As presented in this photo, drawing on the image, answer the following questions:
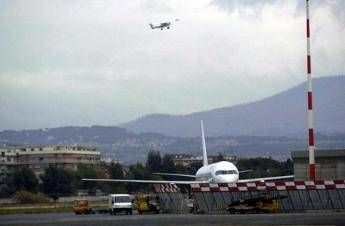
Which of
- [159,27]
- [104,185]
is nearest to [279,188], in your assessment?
→ [159,27]

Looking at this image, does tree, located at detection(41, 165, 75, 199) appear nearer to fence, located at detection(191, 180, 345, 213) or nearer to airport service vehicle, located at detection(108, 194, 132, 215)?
airport service vehicle, located at detection(108, 194, 132, 215)

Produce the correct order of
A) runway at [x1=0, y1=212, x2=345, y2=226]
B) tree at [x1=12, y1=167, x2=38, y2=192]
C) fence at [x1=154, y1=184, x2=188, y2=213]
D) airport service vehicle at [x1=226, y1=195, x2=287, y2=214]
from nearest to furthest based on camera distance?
runway at [x1=0, y1=212, x2=345, y2=226] → airport service vehicle at [x1=226, y1=195, x2=287, y2=214] → fence at [x1=154, y1=184, x2=188, y2=213] → tree at [x1=12, y1=167, x2=38, y2=192]

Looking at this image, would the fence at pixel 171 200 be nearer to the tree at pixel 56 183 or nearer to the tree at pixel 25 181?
the tree at pixel 25 181

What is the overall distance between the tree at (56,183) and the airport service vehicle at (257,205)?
125157mm

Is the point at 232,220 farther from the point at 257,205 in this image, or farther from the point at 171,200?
the point at 171,200

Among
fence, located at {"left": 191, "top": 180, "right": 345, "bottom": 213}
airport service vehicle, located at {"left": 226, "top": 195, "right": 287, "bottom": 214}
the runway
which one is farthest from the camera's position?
fence, located at {"left": 191, "top": 180, "right": 345, "bottom": 213}

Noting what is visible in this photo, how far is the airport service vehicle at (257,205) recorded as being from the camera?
65562mm

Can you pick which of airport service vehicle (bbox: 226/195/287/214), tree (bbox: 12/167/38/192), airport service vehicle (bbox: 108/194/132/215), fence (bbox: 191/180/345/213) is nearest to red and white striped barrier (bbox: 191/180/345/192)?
fence (bbox: 191/180/345/213)

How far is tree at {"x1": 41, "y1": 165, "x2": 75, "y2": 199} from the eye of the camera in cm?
18862

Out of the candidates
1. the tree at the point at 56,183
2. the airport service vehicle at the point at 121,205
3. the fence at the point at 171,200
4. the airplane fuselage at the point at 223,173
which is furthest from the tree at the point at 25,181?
the airport service vehicle at the point at 121,205

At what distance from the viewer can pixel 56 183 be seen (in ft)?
621

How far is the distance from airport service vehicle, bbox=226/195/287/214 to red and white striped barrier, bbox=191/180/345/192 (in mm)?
2531

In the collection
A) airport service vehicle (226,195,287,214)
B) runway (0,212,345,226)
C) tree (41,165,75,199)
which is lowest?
runway (0,212,345,226)

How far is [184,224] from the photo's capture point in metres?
46.2
